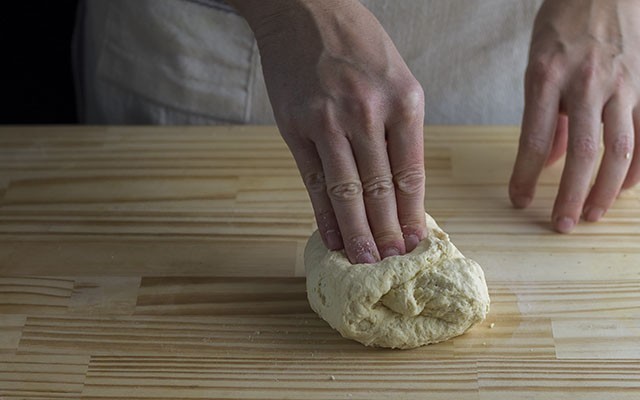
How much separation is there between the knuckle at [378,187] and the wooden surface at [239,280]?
9.5 inches

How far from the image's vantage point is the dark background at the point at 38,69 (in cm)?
283

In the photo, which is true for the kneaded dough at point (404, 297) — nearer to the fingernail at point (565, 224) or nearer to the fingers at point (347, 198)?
the fingers at point (347, 198)

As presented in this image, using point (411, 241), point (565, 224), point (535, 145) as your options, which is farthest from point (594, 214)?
point (411, 241)

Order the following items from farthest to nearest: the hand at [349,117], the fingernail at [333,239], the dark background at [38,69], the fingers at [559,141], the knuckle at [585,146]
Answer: the dark background at [38,69], the fingers at [559,141], the knuckle at [585,146], the fingernail at [333,239], the hand at [349,117]

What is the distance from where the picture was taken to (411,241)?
145 cm

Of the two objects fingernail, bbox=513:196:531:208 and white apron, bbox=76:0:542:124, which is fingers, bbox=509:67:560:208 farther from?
white apron, bbox=76:0:542:124

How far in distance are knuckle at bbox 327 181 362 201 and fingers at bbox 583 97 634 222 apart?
53 centimetres

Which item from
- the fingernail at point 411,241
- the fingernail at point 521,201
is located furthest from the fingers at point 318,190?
the fingernail at point 521,201

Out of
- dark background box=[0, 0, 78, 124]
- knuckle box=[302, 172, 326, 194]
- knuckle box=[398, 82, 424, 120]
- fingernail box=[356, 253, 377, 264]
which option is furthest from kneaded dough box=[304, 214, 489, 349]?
dark background box=[0, 0, 78, 124]

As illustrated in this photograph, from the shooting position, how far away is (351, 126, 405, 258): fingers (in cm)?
137

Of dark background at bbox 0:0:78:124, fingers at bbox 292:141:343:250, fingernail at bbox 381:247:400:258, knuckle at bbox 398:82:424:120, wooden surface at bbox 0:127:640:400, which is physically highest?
knuckle at bbox 398:82:424:120

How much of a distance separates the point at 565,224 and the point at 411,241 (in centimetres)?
36

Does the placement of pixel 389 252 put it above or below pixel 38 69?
above

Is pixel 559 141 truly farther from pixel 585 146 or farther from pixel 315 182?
pixel 315 182
